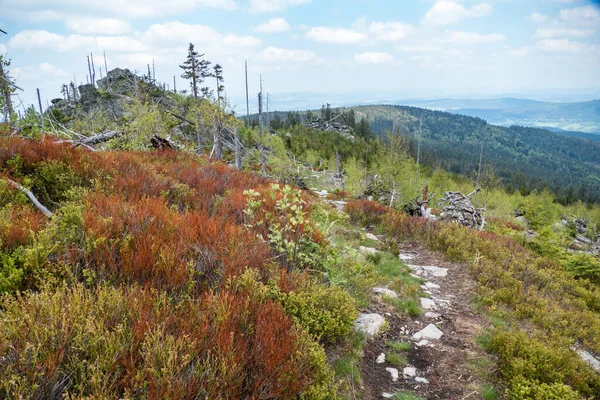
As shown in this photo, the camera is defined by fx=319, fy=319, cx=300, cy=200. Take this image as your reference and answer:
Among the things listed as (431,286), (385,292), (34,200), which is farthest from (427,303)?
(34,200)

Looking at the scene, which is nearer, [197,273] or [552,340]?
[197,273]

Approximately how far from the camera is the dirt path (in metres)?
3.67

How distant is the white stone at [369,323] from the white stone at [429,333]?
1.84 feet

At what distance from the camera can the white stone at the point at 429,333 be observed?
4.70 m

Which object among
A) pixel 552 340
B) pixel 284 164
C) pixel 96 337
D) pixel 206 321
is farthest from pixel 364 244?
pixel 284 164

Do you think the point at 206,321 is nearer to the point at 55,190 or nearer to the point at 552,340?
the point at 55,190

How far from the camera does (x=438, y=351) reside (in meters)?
4.42

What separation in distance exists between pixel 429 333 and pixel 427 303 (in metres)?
1.03

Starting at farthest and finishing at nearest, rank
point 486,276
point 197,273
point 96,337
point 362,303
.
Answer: point 486,276, point 362,303, point 197,273, point 96,337

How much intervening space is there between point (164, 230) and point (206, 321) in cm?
196

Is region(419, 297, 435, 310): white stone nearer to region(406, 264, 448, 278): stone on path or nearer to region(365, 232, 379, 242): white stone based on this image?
region(406, 264, 448, 278): stone on path

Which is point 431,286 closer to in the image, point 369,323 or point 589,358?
point 589,358

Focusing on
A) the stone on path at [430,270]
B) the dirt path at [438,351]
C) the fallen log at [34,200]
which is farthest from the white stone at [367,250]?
the fallen log at [34,200]

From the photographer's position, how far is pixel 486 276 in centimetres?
681
